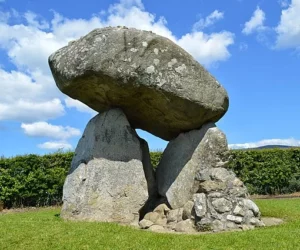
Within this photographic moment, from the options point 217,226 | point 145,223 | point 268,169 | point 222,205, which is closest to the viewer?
point 217,226

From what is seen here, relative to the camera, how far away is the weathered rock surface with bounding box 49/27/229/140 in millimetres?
11125

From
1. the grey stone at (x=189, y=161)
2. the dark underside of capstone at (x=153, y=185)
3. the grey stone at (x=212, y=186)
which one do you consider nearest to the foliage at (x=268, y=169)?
the grey stone at (x=189, y=161)

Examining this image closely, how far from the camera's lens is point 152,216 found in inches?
471

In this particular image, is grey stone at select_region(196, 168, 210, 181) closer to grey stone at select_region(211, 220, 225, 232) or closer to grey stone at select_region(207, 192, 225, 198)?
grey stone at select_region(207, 192, 225, 198)

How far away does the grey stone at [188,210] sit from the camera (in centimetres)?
1135

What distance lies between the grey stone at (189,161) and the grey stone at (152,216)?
537 mm

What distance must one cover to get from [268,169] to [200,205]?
1423 centimetres

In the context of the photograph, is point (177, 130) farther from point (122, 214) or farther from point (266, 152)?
point (266, 152)

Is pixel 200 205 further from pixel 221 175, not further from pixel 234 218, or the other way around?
pixel 221 175

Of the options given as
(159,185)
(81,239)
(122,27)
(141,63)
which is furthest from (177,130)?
(81,239)

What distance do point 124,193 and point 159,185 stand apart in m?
1.73

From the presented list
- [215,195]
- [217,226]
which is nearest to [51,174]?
[215,195]

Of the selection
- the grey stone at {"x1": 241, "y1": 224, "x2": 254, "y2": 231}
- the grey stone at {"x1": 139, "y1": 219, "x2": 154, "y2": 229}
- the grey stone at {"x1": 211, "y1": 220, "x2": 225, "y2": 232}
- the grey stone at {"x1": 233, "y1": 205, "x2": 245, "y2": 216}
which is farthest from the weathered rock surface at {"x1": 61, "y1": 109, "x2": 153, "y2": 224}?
the grey stone at {"x1": 241, "y1": 224, "x2": 254, "y2": 231}

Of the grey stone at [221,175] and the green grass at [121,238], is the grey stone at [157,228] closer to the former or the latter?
the green grass at [121,238]
